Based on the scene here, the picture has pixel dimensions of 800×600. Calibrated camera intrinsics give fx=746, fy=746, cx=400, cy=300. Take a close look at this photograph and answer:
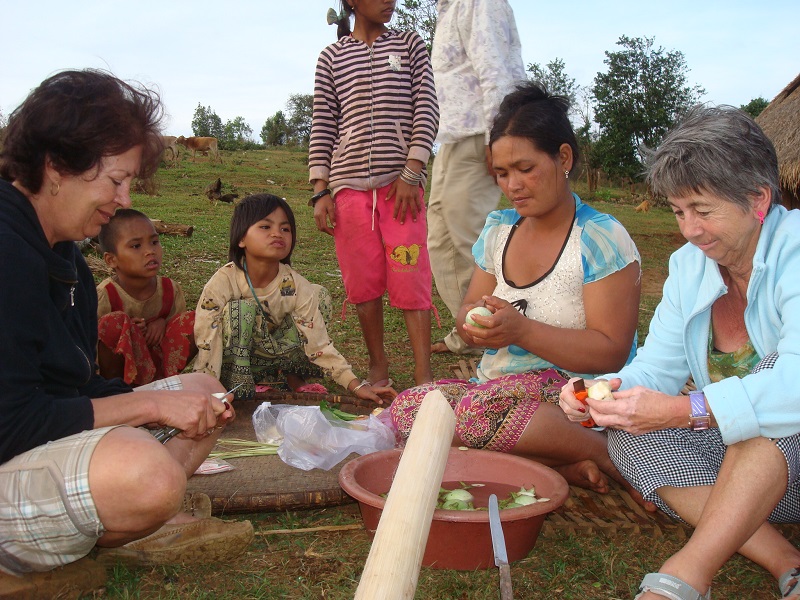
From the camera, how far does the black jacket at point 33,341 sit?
1.71 meters

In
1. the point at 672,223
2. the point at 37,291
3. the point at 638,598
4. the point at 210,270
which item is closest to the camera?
the point at 638,598

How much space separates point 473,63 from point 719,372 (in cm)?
245

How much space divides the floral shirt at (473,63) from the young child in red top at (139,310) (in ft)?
5.76

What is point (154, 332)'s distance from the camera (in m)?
3.51

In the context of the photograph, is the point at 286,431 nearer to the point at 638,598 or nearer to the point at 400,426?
the point at 400,426

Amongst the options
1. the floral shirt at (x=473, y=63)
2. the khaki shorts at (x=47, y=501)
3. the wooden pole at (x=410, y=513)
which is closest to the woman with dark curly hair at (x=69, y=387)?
the khaki shorts at (x=47, y=501)

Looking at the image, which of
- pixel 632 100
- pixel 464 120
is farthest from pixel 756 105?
pixel 464 120

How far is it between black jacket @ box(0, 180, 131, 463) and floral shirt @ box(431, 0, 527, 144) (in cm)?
253

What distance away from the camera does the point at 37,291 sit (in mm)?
1773

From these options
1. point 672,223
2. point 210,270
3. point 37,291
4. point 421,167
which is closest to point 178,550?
point 37,291

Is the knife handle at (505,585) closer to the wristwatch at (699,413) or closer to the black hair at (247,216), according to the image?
the wristwatch at (699,413)

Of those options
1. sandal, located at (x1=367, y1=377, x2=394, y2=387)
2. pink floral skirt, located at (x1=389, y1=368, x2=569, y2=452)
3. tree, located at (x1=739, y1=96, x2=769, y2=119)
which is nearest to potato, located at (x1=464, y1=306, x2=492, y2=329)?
pink floral skirt, located at (x1=389, y1=368, x2=569, y2=452)

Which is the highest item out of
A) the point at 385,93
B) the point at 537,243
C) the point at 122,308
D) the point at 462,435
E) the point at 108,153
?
the point at 385,93

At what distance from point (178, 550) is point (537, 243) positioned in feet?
5.41
